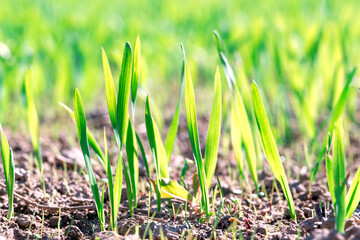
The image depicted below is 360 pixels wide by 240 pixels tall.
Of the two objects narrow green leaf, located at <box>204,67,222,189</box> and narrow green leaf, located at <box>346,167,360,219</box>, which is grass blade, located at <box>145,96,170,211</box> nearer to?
narrow green leaf, located at <box>204,67,222,189</box>

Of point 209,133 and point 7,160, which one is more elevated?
point 209,133

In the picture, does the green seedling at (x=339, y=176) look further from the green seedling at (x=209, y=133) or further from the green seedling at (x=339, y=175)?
the green seedling at (x=209, y=133)

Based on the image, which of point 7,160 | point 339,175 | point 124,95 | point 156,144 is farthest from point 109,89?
point 339,175

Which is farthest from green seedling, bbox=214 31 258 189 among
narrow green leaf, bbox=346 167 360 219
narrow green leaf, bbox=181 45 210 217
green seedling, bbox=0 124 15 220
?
green seedling, bbox=0 124 15 220

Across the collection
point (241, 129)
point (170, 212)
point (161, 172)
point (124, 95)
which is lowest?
point (170, 212)

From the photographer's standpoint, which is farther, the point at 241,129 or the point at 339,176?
the point at 241,129

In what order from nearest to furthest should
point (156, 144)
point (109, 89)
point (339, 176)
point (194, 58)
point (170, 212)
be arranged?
point (339, 176) < point (109, 89) < point (156, 144) < point (170, 212) < point (194, 58)

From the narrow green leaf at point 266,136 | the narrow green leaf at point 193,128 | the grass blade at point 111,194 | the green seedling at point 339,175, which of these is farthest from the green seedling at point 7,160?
the green seedling at point 339,175

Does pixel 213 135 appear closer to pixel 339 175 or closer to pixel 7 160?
pixel 339 175

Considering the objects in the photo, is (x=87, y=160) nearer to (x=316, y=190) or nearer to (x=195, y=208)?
(x=195, y=208)
